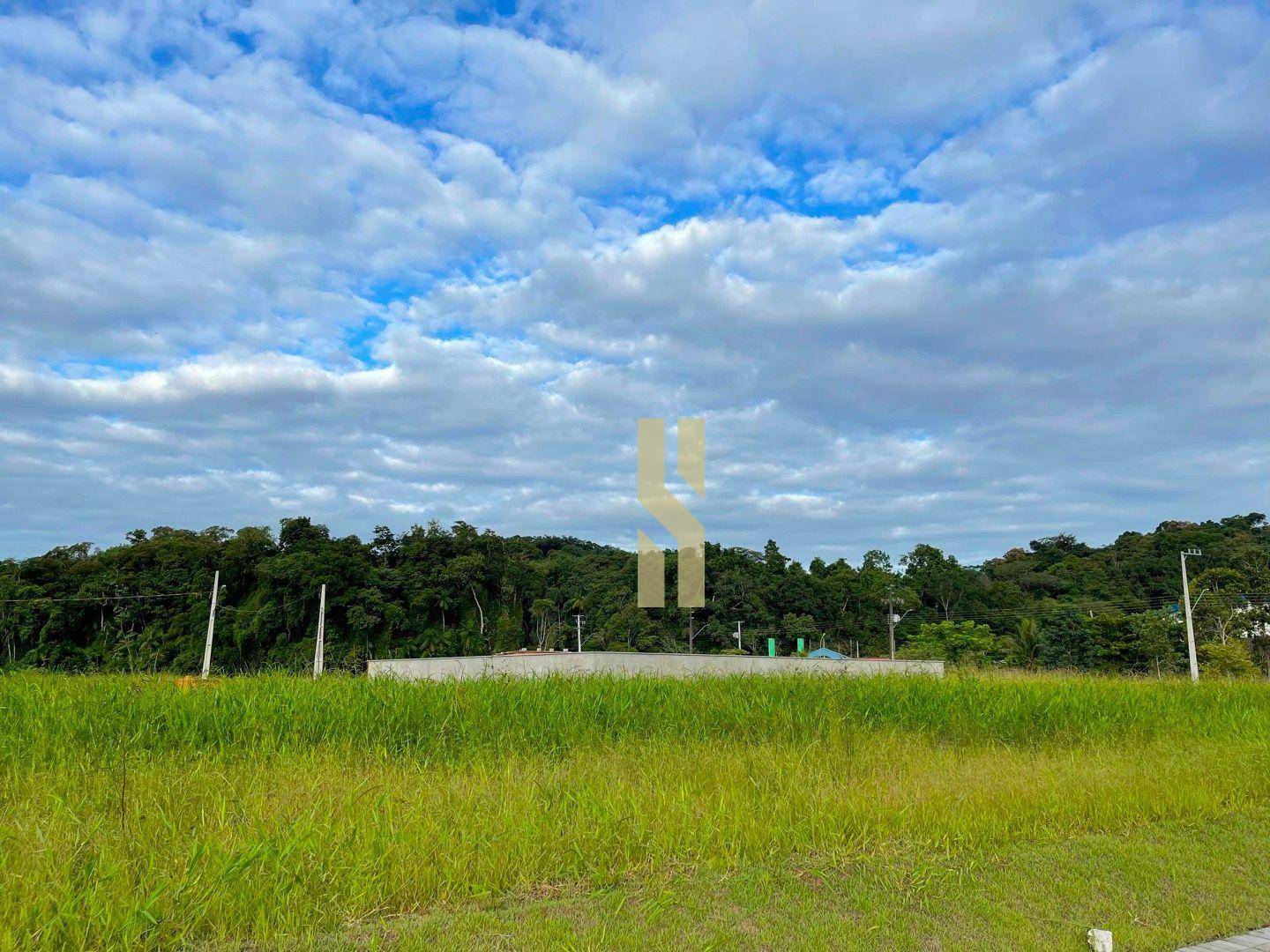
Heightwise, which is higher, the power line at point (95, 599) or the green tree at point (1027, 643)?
the power line at point (95, 599)

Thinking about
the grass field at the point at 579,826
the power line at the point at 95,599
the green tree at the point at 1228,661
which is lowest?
the green tree at the point at 1228,661

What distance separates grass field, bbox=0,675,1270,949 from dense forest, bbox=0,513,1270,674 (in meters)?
36.9

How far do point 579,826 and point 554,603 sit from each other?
5696cm

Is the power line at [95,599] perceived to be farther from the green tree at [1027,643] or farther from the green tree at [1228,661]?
the green tree at [1228,661]

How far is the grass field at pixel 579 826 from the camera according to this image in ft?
13.5

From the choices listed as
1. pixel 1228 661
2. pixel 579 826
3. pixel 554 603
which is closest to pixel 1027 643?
pixel 1228 661

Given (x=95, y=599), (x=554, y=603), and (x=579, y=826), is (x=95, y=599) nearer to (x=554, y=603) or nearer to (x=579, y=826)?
(x=554, y=603)

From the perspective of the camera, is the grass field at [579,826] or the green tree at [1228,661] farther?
the green tree at [1228,661]

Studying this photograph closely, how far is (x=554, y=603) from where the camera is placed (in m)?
61.5

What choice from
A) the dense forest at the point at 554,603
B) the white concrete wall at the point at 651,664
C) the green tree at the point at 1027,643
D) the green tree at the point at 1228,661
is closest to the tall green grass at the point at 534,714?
the white concrete wall at the point at 651,664

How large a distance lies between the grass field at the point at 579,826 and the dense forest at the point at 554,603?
3694cm

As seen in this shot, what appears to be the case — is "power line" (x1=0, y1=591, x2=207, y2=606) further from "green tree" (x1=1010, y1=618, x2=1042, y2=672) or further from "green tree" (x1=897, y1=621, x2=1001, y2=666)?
"green tree" (x1=1010, y1=618, x2=1042, y2=672)

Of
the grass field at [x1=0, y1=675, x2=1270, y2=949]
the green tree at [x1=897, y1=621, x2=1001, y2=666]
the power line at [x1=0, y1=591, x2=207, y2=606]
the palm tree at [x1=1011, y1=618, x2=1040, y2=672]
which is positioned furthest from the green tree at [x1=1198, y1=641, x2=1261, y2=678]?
the power line at [x1=0, y1=591, x2=207, y2=606]

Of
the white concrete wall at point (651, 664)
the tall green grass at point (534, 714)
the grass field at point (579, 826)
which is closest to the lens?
the grass field at point (579, 826)
